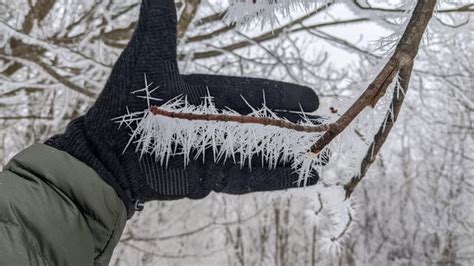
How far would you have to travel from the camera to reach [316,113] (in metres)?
0.68

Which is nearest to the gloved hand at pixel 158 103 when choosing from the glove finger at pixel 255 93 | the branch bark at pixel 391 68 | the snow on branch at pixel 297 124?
the glove finger at pixel 255 93

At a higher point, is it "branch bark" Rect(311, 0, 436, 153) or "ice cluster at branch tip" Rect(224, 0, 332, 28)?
"ice cluster at branch tip" Rect(224, 0, 332, 28)

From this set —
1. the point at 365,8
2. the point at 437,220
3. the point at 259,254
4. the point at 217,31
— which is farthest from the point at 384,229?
the point at 365,8

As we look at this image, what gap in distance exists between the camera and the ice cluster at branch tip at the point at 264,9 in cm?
58

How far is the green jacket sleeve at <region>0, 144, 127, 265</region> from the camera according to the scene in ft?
1.83

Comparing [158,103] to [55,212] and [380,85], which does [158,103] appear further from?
[380,85]

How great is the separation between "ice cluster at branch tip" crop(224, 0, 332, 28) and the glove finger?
3.5 inches

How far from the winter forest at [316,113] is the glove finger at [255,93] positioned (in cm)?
3

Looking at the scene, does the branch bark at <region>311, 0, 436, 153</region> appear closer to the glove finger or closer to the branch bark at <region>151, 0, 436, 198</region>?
the branch bark at <region>151, 0, 436, 198</region>

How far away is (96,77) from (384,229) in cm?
374

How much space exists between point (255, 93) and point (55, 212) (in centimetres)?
29

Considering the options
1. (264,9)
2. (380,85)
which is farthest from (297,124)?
(264,9)

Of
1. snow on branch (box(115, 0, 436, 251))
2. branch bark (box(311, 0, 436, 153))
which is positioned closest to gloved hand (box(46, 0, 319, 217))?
snow on branch (box(115, 0, 436, 251))

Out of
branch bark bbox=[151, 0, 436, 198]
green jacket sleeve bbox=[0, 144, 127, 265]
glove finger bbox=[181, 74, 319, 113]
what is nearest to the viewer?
branch bark bbox=[151, 0, 436, 198]
